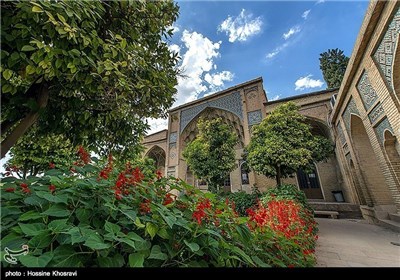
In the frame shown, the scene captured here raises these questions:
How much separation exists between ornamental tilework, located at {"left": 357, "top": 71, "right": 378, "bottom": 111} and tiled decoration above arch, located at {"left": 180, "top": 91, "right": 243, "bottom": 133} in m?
8.05

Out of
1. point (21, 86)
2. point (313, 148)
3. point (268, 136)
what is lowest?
point (21, 86)

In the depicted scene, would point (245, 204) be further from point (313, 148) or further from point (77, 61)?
point (77, 61)

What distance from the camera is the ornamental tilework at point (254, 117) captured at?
12908mm

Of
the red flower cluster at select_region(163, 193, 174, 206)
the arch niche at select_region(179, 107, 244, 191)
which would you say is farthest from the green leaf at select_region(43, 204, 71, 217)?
the arch niche at select_region(179, 107, 244, 191)

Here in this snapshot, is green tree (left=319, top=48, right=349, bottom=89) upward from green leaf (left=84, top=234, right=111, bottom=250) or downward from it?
upward

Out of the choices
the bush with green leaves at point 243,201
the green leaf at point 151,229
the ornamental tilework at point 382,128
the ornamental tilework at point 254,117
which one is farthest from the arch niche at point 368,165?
the green leaf at point 151,229

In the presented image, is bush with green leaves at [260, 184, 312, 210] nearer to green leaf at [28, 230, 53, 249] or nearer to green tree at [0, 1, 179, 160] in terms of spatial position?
green tree at [0, 1, 179, 160]

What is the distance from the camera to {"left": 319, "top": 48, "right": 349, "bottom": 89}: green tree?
642 inches

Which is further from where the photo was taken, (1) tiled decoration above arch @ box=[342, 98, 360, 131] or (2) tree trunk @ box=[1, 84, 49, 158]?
(1) tiled decoration above arch @ box=[342, 98, 360, 131]

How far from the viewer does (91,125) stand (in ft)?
10.5

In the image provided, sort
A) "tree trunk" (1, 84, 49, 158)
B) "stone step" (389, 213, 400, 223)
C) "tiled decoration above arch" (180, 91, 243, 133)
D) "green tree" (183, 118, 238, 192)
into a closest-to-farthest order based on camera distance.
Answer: "tree trunk" (1, 84, 49, 158), "stone step" (389, 213, 400, 223), "green tree" (183, 118, 238, 192), "tiled decoration above arch" (180, 91, 243, 133)

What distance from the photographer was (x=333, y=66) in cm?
1688
